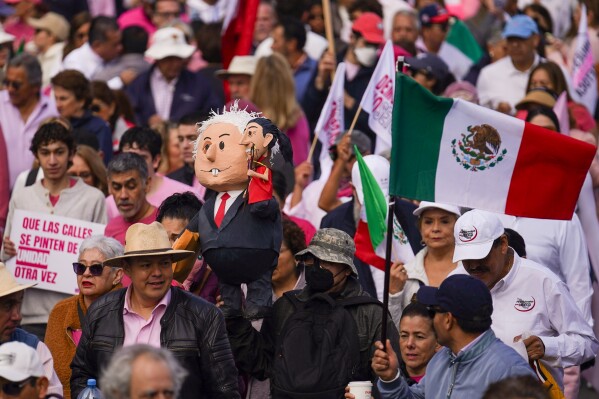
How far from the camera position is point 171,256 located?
9281 millimetres

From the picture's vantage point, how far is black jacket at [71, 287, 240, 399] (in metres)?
9.06

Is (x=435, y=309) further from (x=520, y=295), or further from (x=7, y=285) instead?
(x=7, y=285)

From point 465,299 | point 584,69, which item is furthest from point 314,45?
point 465,299

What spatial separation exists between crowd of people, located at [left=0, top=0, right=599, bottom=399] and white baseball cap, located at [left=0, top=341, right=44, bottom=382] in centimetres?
1

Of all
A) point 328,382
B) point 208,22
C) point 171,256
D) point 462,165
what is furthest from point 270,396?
point 208,22

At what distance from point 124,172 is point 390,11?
25.2 ft

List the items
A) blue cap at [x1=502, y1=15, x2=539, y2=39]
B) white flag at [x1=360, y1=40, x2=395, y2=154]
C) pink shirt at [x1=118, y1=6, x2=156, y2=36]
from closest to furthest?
white flag at [x1=360, y1=40, x2=395, y2=154]
blue cap at [x1=502, y1=15, x2=539, y2=39]
pink shirt at [x1=118, y1=6, x2=156, y2=36]

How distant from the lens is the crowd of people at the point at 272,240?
8945 millimetres

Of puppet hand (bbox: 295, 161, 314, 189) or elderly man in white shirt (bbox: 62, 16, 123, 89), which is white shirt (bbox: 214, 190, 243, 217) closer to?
puppet hand (bbox: 295, 161, 314, 189)

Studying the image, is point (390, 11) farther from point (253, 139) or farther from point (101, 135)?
point (253, 139)

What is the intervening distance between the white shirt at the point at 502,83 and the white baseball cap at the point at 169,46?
9.92 ft

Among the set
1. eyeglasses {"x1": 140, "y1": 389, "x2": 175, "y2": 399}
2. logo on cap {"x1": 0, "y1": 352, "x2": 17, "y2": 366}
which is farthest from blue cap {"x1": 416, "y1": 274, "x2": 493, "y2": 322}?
logo on cap {"x1": 0, "y1": 352, "x2": 17, "y2": 366}

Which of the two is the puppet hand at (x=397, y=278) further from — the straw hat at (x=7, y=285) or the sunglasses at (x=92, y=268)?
the straw hat at (x=7, y=285)

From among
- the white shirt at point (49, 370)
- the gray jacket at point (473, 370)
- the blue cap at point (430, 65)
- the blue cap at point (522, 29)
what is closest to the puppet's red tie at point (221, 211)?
the white shirt at point (49, 370)
